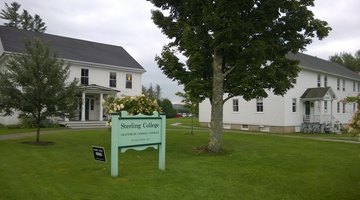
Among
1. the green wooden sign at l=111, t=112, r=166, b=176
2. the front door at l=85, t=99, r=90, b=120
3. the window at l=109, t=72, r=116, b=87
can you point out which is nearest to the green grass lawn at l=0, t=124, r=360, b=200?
the green wooden sign at l=111, t=112, r=166, b=176

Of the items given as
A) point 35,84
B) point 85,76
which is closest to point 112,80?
point 85,76

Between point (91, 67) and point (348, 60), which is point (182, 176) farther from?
point (348, 60)

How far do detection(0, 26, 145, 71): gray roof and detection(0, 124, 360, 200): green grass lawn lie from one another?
1844 centimetres

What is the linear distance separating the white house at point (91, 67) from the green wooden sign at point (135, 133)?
817 inches

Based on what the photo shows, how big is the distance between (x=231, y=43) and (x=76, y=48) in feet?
81.6

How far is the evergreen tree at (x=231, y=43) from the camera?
14125mm

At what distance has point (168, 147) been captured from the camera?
1686 centimetres

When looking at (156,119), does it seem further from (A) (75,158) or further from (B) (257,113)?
(B) (257,113)

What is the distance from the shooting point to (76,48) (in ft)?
118

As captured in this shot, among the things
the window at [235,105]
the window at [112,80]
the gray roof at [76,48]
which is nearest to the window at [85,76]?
the gray roof at [76,48]

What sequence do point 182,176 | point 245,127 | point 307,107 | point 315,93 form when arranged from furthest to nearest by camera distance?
point 307,107 → point 245,127 → point 315,93 → point 182,176

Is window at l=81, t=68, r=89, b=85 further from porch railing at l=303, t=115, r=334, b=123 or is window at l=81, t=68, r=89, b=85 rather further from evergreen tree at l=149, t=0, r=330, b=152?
porch railing at l=303, t=115, r=334, b=123

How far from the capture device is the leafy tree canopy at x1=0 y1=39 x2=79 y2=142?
56.1 feet

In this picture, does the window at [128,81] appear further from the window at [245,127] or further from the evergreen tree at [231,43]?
the evergreen tree at [231,43]
